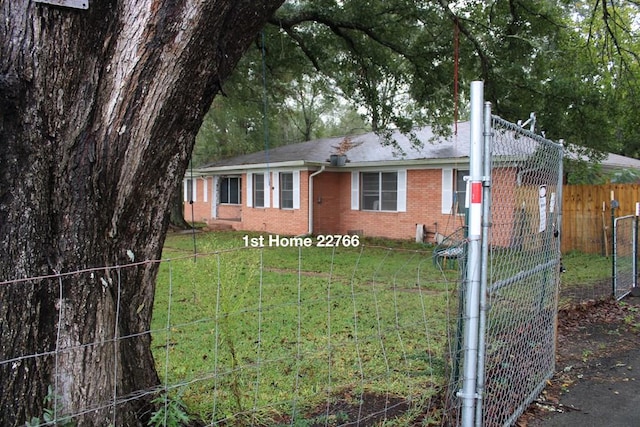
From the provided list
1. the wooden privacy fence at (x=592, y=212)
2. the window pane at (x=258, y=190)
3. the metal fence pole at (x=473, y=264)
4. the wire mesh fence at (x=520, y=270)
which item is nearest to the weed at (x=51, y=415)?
the metal fence pole at (x=473, y=264)

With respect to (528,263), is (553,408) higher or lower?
lower

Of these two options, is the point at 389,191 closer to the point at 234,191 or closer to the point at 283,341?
the point at 234,191

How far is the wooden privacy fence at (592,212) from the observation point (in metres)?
12.5

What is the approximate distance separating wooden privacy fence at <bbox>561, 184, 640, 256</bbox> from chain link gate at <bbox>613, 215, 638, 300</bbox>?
4.33 m

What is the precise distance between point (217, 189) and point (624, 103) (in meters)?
16.1

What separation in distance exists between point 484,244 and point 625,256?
665cm

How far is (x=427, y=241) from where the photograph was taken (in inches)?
604

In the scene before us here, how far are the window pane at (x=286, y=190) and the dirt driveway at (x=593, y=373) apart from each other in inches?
484

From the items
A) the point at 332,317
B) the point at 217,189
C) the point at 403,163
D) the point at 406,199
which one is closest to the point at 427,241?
the point at 406,199

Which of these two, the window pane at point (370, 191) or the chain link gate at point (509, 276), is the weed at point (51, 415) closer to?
the chain link gate at point (509, 276)

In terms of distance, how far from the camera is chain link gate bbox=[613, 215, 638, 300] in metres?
7.54

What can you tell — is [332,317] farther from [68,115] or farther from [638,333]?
[68,115]

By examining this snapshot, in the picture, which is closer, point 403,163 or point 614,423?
point 614,423

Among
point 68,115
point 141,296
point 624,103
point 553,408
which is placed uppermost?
point 624,103
